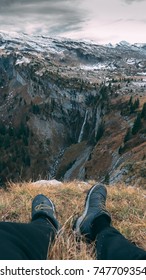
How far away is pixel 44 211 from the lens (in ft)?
15.0

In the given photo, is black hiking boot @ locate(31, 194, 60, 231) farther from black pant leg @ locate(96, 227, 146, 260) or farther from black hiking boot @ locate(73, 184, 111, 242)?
black pant leg @ locate(96, 227, 146, 260)

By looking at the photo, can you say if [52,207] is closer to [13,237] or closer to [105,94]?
[13,237]

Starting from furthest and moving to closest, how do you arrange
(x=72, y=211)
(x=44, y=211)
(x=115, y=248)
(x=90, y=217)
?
(x=72, y=211) < (x=44, y=211) < (x=90, y=217) < (x=115, y=248)

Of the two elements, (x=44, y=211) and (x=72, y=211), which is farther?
(x=72, y=211)

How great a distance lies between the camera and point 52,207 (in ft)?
16.3

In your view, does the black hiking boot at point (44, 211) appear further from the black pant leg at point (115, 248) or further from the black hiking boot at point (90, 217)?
the black pant leg at point (115, 248)

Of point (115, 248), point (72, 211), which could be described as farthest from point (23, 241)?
point (72, 211)

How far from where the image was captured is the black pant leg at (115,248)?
2822mm

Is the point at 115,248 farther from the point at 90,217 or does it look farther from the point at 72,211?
the point at 72,211


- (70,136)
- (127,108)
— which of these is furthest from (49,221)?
(70,136)

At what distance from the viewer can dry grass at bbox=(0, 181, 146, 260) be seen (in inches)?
145

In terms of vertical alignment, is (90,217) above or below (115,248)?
below

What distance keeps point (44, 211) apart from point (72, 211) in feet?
3.38

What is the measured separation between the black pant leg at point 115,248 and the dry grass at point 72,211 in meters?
0.21
